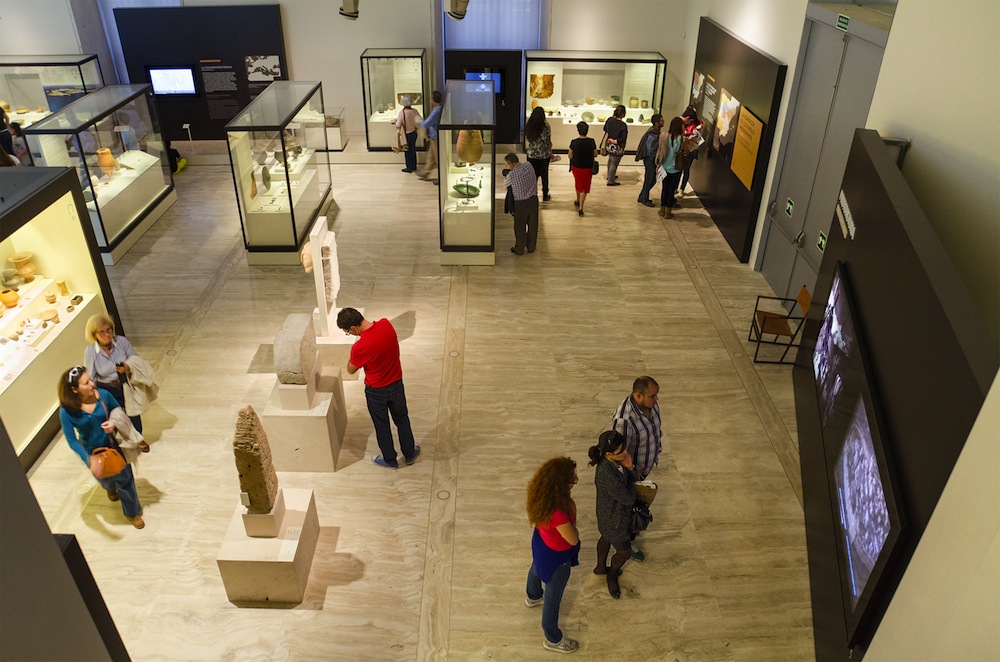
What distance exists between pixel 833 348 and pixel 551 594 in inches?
121

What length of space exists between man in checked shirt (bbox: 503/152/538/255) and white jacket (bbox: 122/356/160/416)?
5520 millimetres

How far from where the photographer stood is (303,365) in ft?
20.2

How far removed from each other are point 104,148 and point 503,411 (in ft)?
24.6

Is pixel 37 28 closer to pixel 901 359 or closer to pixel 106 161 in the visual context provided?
pixel 106 161

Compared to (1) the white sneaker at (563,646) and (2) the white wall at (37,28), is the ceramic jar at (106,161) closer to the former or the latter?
(2) the white wall at (37,28)

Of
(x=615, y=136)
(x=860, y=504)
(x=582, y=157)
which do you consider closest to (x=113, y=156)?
(x=582, y=157)

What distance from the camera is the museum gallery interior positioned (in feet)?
12.4

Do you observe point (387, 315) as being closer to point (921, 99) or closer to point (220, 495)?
point (220, 495)

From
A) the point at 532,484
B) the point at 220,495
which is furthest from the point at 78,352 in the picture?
the point at 532,484

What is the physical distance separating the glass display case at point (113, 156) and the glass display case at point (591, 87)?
7374 mm

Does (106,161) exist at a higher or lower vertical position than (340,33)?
lower

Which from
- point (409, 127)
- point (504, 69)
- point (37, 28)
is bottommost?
point (409, 127)

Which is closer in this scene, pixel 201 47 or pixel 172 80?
pixel 201 47

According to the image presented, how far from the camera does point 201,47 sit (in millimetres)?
14766
